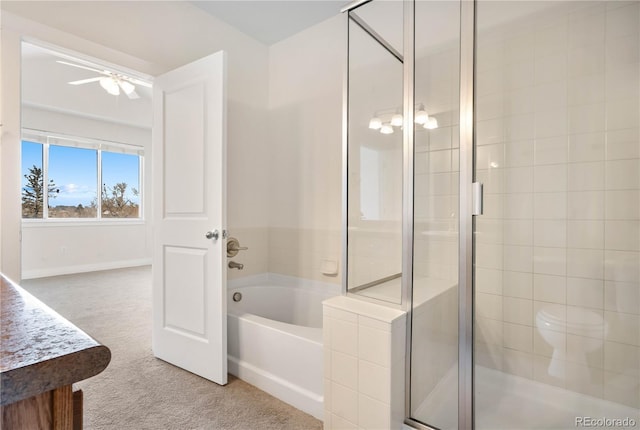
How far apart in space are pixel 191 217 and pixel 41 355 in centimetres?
197

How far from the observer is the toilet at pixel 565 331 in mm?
1868

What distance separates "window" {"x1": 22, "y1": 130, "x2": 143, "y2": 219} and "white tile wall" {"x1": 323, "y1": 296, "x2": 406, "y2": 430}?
6.00 meters

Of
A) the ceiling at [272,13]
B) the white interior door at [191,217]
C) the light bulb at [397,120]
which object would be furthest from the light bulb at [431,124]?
the ceiling at [272,13]

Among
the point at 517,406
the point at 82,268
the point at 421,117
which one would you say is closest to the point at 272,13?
the point at 421,117

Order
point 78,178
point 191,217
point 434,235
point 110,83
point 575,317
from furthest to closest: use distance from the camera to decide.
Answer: point 78,178 → point 110,83 → point 191,217 → point 575,317 → point 434,235

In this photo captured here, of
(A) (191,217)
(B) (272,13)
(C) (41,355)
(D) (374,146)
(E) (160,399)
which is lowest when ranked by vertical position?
(E) (160,399)

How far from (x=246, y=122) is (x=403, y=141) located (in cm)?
181

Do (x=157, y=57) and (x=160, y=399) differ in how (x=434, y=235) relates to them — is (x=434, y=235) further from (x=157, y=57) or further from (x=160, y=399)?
(x=157, y=57)

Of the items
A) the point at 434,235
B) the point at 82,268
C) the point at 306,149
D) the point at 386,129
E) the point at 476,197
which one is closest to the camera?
the point at 476,197

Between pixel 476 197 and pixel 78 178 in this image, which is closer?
pixel 476 197

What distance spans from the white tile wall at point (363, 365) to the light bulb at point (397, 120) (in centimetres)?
102

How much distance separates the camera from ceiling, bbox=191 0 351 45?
2.61 m

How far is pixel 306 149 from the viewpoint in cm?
296

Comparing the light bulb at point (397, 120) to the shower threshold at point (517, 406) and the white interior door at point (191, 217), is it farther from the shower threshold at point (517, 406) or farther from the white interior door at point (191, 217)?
the shower threshold at point (517, 406)
